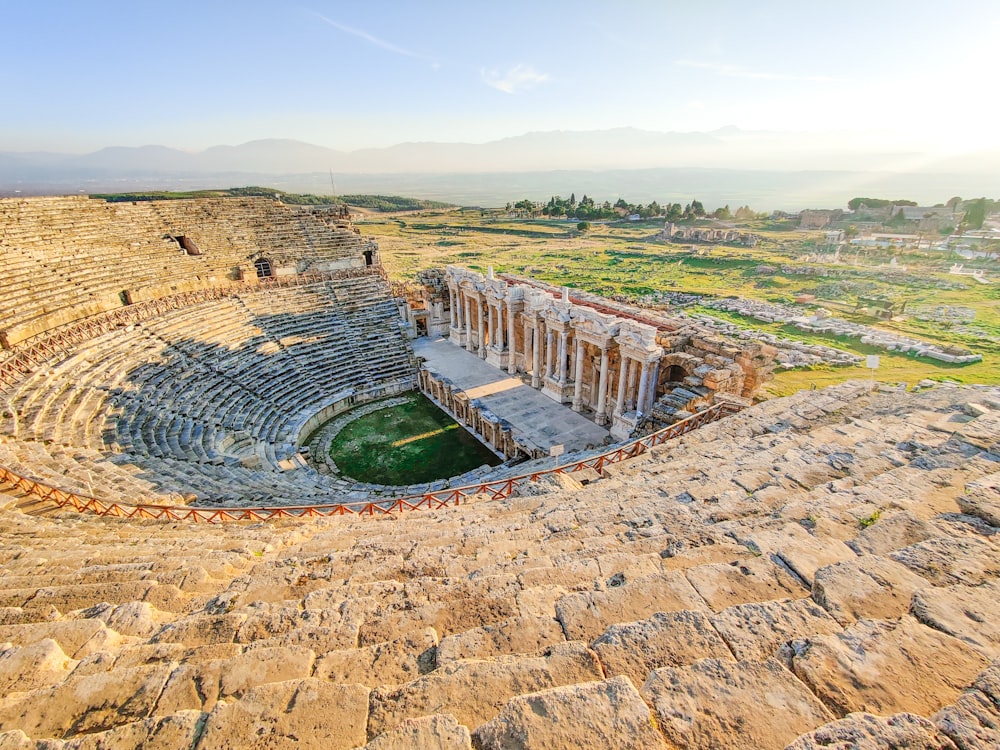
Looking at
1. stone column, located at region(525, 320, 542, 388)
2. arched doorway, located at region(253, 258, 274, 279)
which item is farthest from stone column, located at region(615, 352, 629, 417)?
arched doorway, located at region(253, 258, 274, 279)

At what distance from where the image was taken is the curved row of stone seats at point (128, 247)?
1953 cm

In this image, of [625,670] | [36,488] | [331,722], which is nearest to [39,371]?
[36,488]

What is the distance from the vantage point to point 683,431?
14508 mm

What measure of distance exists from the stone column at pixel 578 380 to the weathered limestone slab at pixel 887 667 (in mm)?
16687

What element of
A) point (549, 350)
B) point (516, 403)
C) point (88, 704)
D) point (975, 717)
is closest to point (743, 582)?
point (975, 717)

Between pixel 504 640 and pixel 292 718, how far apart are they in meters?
1.72

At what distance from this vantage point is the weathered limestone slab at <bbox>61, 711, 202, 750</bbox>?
316 centimetres

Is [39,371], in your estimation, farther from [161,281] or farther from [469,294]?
[469,294]

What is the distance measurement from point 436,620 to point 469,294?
23267mm

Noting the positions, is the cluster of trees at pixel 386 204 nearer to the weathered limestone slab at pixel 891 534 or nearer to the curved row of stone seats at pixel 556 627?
the curved row of stone seats at pixel 556 627

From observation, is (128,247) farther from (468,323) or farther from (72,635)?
(72,635)

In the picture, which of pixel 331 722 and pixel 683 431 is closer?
pixel 331 722

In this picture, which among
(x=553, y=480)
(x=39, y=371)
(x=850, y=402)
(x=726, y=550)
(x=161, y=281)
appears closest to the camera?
(x=726, y=550)

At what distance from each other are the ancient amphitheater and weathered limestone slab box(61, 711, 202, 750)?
0.02m
